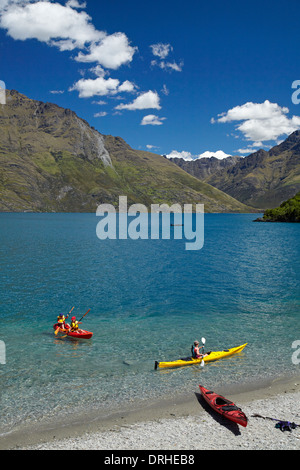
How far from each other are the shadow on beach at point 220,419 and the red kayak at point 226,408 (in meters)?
0.41

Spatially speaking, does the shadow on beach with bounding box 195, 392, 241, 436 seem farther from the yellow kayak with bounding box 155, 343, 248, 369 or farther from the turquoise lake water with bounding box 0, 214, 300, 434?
the yellow kayak with bounding box 155, 343, 248, 369

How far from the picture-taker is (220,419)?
18.9 m

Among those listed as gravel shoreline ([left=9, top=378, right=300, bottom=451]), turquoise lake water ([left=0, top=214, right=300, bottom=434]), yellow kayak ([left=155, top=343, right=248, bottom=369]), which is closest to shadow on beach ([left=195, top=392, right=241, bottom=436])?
gravel shoreline ([left=9, top=378, right=300, bottom=451])

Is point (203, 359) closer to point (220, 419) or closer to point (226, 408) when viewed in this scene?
point (220, 419)

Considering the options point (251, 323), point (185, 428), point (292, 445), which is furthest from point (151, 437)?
point (251, 323)

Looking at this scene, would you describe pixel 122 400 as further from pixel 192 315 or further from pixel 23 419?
pixel 192 315

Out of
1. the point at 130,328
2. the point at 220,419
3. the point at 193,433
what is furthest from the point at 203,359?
the point at 130,328

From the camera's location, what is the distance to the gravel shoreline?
16281 millimetres

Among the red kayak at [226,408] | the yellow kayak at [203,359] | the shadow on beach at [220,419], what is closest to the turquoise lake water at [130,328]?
the yellow kayak at [203,359]

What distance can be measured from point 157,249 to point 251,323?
71396 millimetres

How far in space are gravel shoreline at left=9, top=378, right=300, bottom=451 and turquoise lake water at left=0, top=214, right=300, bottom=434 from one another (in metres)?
2.69

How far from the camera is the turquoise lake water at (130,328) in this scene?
2259 centimetres

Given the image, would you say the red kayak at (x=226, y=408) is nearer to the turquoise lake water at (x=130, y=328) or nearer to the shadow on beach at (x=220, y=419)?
the shadow on beach at (x=220, y=419)
